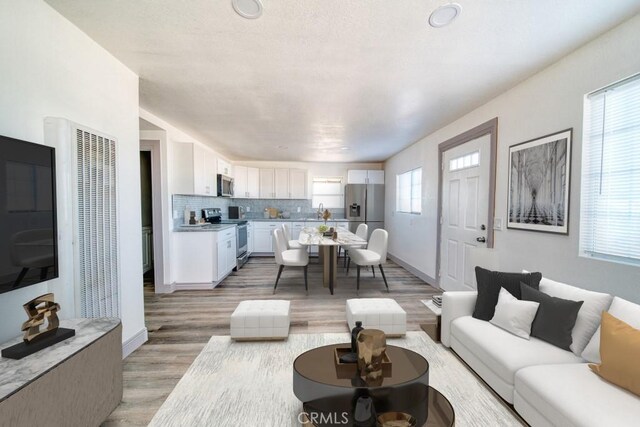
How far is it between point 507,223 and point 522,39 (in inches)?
67.7

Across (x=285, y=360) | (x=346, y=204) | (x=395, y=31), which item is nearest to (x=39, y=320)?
(x=285, y=360)

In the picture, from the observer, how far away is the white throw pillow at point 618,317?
1.48 m

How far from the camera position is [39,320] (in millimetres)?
1361

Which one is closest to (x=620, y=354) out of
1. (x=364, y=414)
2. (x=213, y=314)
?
(x=364, y=414)

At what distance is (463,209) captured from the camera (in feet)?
11.9

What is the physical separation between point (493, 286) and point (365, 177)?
5128 mm

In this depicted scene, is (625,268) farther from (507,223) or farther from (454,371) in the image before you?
(454,371)

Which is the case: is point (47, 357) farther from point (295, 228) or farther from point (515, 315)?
point (295, 228)

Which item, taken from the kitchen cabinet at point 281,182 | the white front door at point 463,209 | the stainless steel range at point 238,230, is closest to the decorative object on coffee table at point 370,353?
the white front door at point 463,209

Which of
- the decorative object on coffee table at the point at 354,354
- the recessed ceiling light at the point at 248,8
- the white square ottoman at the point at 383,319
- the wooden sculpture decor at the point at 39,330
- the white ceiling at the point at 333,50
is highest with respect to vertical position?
the white ceiling at the point at 333,50

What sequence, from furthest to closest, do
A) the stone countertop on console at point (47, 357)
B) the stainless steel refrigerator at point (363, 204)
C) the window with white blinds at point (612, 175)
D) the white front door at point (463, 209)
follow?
the stainless steel refrigerator at point (363, 204), the white front door at point (463, 209), the window with white blinds at point (612, 175), the stone countertop on console at point (47, 357)

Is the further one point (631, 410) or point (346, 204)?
point (346, 204)

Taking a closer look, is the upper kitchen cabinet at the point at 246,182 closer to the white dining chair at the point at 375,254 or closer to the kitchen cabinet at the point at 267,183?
the kitchen cabinet at the point at 267,183

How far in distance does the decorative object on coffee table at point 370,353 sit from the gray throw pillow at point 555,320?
49.7 inches
